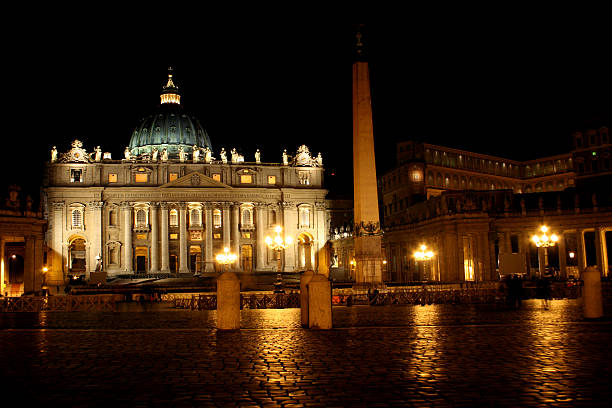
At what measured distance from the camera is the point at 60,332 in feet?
56.5

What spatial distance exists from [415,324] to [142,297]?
17.2 metres

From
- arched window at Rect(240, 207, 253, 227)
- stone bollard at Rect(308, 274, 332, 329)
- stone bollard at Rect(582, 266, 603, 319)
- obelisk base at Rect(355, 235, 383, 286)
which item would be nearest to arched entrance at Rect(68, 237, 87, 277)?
arched window at Rect(240, 207, 253, 227)

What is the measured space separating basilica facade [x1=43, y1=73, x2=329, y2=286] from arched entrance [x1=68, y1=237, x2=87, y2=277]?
13 cm

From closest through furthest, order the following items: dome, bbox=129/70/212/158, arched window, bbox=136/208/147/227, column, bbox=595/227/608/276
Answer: column, bbox=595/227/608/276 → arched window, bbox=136/208/147/227 → dome, bbox=129/70/212/158

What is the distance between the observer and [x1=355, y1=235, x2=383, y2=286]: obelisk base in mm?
30516

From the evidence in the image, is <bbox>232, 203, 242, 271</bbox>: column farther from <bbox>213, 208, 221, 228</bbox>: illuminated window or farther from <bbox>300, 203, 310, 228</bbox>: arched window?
<bbox>300, 203, 310, 228</bbox>: arched window

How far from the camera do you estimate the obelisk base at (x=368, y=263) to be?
3052cm

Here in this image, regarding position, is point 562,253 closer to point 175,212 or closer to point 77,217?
point 175,212

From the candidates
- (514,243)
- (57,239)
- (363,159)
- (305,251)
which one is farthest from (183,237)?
(363,159)

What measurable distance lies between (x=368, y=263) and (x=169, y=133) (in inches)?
3185

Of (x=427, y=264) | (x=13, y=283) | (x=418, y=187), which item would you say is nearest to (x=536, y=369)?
(x=427, y=264)

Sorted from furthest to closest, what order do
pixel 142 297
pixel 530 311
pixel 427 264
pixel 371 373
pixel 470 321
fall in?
pixel 427 264, pixel 142 297, pixel 530 311, pixel 470 321, pixel 371 373

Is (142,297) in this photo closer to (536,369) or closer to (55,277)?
(536,369)

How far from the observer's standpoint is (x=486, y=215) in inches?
1884
